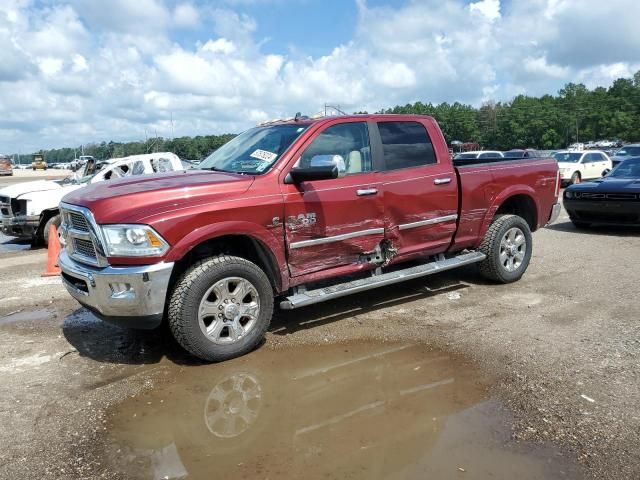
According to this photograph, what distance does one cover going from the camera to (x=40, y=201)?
1062 cm

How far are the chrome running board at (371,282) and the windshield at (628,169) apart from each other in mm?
6270

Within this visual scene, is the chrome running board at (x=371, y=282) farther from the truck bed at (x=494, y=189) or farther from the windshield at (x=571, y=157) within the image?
the windshield at (x=571, y=157)

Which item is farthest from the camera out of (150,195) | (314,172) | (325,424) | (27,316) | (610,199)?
(610,199)

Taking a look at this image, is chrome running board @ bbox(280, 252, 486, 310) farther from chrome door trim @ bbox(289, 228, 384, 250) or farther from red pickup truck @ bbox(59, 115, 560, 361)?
chrome door trim @ bbox(289, 228, 384, 250)

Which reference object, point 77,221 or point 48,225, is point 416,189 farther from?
point 48,225

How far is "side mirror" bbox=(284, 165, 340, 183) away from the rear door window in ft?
3.42

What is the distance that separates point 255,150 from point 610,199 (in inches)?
302

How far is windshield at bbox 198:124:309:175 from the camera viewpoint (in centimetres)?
511

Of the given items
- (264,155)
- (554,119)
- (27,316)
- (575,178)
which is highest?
(554,119)

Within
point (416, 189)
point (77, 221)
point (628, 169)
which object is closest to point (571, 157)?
point (628, 169)

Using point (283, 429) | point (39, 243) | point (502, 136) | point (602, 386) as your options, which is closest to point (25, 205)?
point (39, 243)

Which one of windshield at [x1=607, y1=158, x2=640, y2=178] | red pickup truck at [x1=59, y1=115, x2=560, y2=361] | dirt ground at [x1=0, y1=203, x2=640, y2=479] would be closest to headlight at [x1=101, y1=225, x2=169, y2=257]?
red pickup truck at [x1=59, y1=115, x2=560, y2=361]

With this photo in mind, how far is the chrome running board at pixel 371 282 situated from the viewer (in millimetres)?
4914

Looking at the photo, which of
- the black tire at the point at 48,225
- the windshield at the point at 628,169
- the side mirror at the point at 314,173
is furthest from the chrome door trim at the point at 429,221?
the black tire at the point at 48,225
